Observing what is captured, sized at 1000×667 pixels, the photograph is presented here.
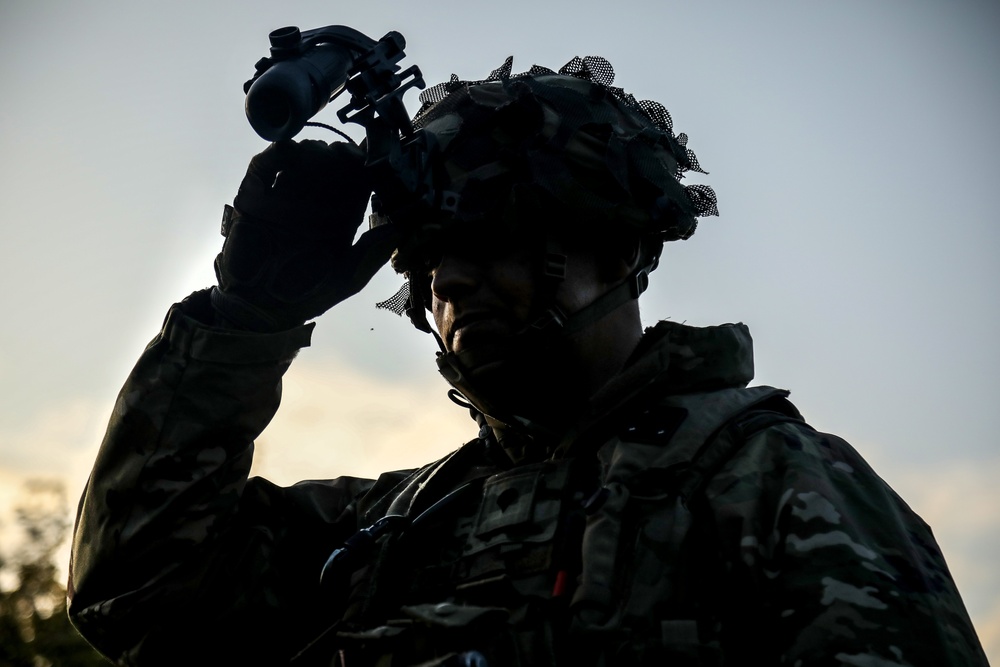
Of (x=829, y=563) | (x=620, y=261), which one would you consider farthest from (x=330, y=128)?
(x=829, y=563)

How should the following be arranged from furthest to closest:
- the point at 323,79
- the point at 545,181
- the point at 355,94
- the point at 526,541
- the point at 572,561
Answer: the point at 545,181 < the point at 355,94 < the point at 323,79 < the point at 526,541 < the point at 572,561

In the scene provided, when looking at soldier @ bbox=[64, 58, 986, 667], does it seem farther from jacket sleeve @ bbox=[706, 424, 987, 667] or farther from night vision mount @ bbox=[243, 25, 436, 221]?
night vision mount @ bbox=[243, 25, 436, 221]

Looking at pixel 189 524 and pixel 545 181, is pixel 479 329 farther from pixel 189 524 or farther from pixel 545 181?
pixel 189 524

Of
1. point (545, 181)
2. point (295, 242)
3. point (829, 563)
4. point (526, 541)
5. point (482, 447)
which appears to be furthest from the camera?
point (482, 447)

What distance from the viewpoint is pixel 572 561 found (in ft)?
12.8

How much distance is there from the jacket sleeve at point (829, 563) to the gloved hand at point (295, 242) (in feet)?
6.28

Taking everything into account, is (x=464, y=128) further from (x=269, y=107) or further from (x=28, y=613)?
(x=28, y=613)

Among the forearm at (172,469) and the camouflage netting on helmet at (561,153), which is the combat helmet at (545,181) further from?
the forearm at (172,469)

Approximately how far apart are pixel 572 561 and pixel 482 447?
1.17 m

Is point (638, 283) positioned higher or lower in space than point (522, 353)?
higher

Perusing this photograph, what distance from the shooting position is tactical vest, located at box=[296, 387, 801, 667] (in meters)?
3.50

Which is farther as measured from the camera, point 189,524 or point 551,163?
point 551,163

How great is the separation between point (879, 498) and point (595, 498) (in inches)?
38.2

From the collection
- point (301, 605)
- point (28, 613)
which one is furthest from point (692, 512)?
point (28, 613)
